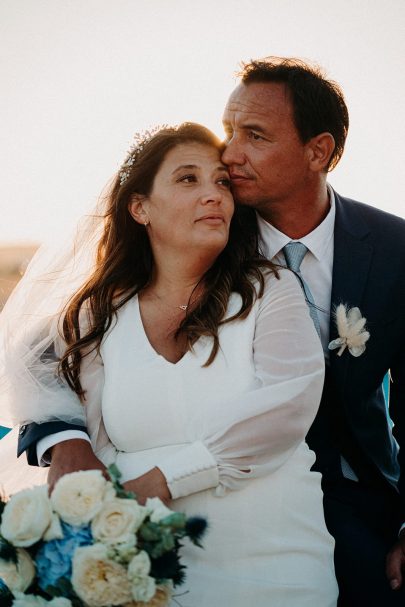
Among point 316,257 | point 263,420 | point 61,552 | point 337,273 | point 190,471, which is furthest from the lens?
point 316,257

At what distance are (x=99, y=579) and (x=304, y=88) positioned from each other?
2.88 meters

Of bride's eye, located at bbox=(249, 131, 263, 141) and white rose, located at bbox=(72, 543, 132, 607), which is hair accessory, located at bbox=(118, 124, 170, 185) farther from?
white rose, located at bbox=(72, 543, 132, 607)

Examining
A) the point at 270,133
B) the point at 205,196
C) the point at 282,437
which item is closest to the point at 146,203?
the point at 205,196

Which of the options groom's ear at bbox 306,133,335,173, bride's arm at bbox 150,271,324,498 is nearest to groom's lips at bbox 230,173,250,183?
groom's ear at bbox 306,133,335,173

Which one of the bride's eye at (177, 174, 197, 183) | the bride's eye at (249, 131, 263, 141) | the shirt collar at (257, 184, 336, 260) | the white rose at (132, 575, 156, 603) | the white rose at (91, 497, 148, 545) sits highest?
the bride's eye at (249, 131, 263, 141)

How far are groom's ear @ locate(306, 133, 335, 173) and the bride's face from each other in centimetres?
70

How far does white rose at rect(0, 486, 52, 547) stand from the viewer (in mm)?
1756

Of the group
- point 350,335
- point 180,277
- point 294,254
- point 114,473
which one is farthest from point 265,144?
point 114,473

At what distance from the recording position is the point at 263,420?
246 cm

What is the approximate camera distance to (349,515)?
3111 millimetres

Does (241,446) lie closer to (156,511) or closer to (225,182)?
(156,511)

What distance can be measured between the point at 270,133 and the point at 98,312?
1.36 meters

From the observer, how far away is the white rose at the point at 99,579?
5.56ft

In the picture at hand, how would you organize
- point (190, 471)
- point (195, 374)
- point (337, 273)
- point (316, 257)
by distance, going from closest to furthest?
point (190, 471) → point (195, 374) → point (337, 273) → point (316, 257)
